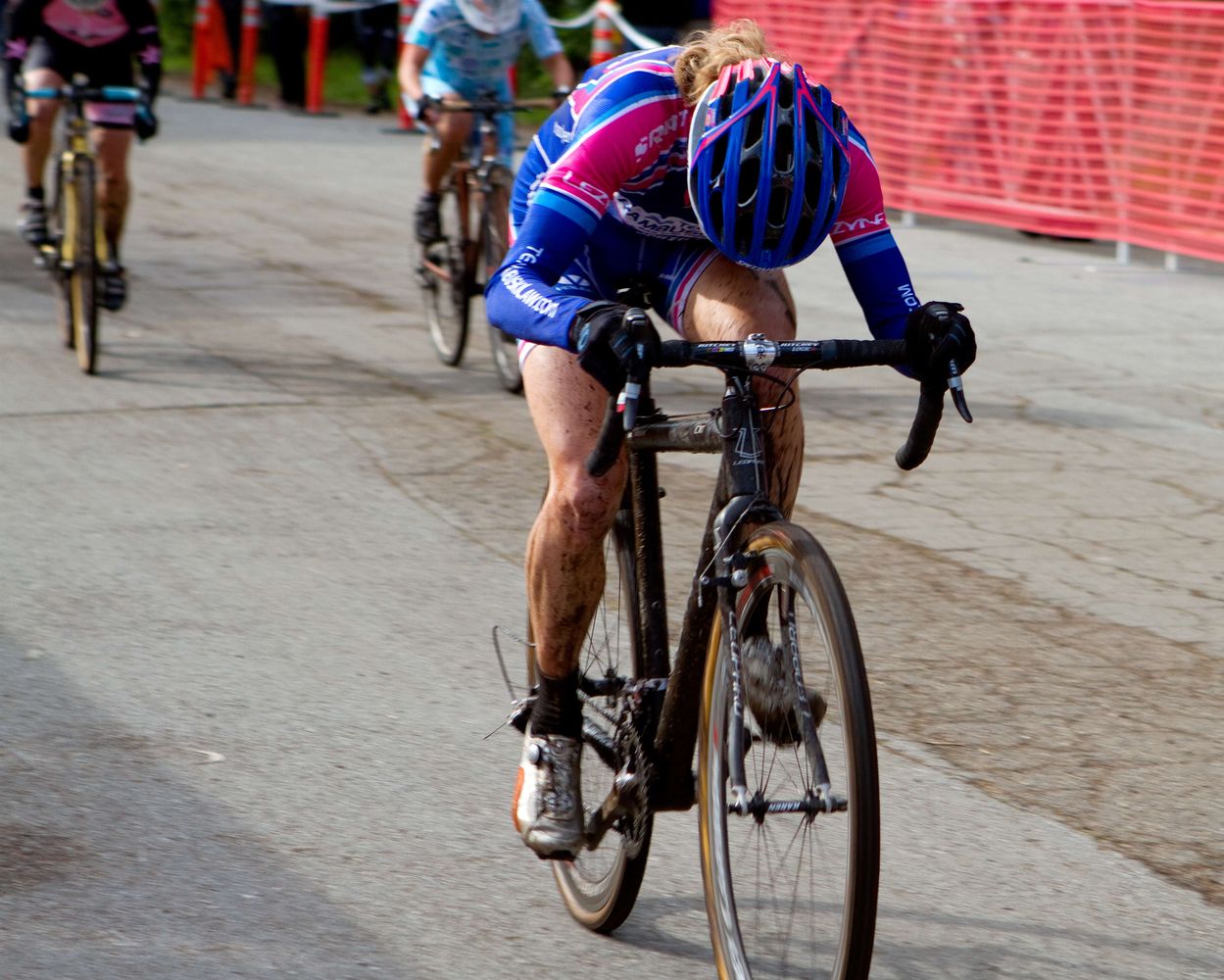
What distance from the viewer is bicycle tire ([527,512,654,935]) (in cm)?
351

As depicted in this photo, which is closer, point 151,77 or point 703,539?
point 703,539

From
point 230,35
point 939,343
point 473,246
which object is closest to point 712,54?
point 939,343

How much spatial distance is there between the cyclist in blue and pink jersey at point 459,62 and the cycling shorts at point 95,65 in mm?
1376

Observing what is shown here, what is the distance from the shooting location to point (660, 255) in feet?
12.4

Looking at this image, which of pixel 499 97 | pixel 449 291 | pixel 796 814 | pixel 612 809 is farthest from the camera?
pixel 499 97

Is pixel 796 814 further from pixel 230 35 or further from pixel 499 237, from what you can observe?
pixel 230 35

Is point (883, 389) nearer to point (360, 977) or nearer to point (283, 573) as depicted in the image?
point (283, 573)

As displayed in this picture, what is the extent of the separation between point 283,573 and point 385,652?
85cm

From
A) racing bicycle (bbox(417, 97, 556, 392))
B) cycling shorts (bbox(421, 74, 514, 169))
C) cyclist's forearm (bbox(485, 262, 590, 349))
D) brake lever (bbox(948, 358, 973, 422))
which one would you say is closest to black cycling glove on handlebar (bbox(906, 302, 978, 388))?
brake lever (bbox(948, 358, 973, 422))

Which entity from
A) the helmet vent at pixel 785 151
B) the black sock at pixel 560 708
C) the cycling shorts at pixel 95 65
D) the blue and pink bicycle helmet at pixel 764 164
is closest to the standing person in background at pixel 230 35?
the cycling shorts at pixel 95 65

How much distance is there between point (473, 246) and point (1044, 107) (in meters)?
6.27

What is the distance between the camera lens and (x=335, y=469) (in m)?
7.30

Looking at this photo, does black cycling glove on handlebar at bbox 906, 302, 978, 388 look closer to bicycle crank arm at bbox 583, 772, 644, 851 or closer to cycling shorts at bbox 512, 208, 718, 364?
cycling shorts at bbox 512, 208, 718, 364

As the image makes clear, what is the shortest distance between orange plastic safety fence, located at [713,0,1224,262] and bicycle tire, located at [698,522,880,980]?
403 inches
